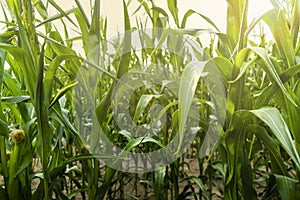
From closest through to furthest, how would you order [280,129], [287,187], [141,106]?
[280,129] → [287,187] → [141,106]

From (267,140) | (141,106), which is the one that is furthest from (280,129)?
(141,106)

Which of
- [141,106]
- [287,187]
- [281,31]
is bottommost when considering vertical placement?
[287,187]

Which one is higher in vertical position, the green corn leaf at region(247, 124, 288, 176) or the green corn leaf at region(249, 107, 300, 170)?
the green corn leaf at region(249, 107, 300, 170)

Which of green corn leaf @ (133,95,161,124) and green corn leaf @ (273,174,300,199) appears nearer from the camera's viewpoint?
green corn leaf @ (273,174,300,199)

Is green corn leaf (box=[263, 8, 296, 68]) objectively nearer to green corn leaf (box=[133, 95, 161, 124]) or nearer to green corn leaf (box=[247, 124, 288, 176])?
green corn leaf (box=[247, 124, 288, 176])

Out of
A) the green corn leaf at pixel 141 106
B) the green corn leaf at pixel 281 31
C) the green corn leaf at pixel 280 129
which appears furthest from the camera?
the green corn leaf at pixel 141 106

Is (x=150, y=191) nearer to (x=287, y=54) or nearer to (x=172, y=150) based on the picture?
(x=172, y=150)

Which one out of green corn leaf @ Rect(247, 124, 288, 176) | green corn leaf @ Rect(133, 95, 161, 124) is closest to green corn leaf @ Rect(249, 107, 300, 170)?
green corn leaf @ Rect(247, 124, 288, 176)

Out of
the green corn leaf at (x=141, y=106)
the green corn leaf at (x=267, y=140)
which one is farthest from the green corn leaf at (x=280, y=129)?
the green corn leaf at (x=141, y=106)

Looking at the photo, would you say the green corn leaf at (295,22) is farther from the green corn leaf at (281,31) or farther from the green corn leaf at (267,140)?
the green corn leaf at (267,140)

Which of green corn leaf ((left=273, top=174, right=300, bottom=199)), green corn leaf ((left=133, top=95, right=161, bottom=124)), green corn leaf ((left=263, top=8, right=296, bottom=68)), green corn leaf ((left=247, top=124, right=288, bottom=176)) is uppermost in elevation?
green corn leaf ((left=263, top=8, right=296, bottom=68))

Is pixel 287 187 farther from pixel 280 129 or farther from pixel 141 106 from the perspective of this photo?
pixel 141 106

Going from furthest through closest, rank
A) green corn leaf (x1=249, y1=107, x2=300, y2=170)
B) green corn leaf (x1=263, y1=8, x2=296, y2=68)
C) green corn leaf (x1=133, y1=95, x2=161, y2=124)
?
1. green corn leaf (x1=133, y1=95, x2=161, y2=124)
2. green corn leaf (x1=263, y1=8, x2=296, y2=68)
3. green corn leaf (x1=249, y1=107, x2=300, y2=170)

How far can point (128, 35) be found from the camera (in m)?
0.62
